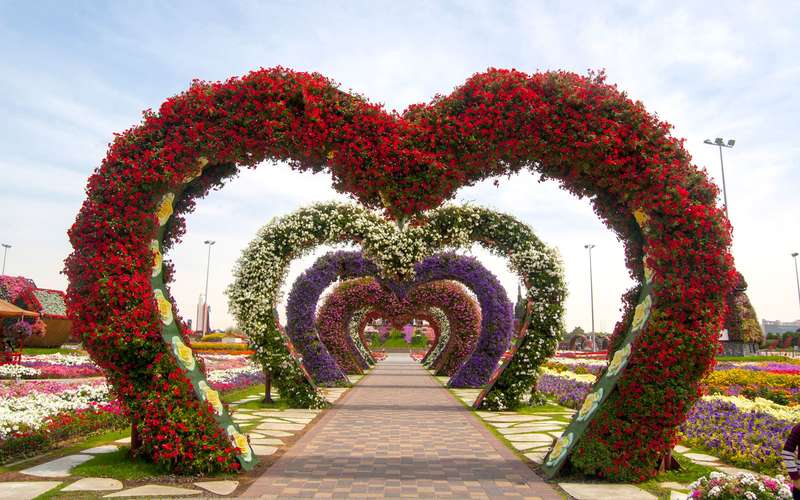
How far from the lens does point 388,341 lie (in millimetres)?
68750

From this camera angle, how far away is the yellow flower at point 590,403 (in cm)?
608

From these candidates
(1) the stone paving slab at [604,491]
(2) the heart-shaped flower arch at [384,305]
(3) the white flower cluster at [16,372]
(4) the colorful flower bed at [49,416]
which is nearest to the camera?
(1) the stone paving slab at [604,491]

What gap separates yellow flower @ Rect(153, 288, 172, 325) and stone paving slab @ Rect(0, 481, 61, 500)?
5.60ft

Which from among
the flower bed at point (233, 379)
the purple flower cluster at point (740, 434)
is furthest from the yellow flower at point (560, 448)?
the flower bed at point (233, 379)

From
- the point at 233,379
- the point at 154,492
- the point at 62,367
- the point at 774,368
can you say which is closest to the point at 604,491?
the point at 154,492

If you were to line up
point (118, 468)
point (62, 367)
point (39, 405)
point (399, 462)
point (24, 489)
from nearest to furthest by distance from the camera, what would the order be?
point (24, 489) < point (118, 468) < point (399, 462) < point (39, 405) < point (62, 367)

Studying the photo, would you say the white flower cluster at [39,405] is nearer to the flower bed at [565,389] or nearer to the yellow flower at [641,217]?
the yellow flower at [641,217]

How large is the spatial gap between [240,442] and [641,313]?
4.27 meters

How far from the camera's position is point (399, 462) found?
6762mm

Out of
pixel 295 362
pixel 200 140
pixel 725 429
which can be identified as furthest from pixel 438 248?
pixel 200 140

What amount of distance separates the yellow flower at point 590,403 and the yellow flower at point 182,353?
4035 mm

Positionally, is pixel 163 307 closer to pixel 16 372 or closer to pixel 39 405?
pixel 39 405

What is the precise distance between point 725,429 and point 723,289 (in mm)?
3184

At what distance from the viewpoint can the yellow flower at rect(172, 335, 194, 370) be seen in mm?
6012
